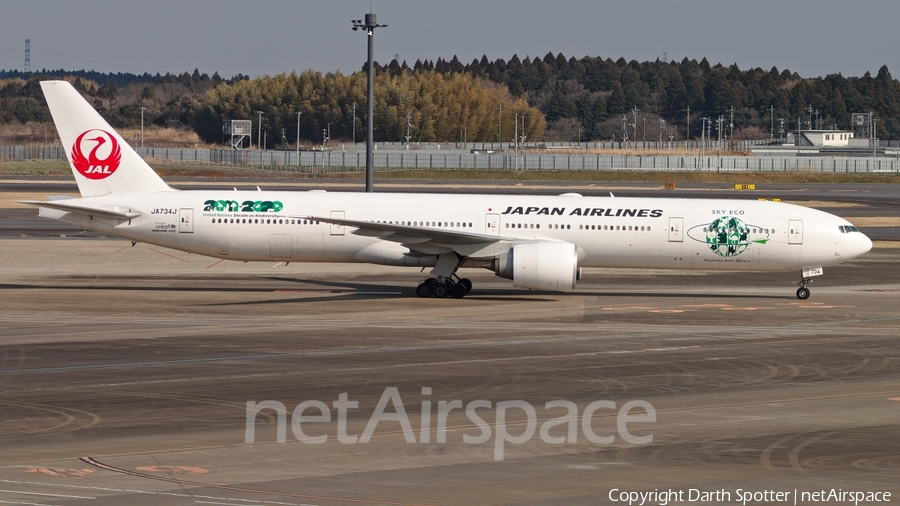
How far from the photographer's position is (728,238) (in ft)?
110

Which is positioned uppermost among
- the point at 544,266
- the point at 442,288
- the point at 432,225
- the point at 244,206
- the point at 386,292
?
the point at 244,206

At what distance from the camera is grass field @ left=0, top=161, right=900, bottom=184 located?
109 m

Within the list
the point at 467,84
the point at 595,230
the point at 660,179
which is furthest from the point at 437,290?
the point at 467,84

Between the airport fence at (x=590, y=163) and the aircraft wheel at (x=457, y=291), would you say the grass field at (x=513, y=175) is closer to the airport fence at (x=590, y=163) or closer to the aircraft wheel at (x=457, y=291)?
the airport fence at (x=590, y=163)

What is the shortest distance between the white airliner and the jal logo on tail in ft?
0.11

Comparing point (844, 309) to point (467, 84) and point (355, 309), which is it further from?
point (467, 84)

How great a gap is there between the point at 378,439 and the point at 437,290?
702 inches

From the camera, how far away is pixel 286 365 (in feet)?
73.2

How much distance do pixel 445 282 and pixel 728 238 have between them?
9434mm

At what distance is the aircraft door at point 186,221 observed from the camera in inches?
1346
